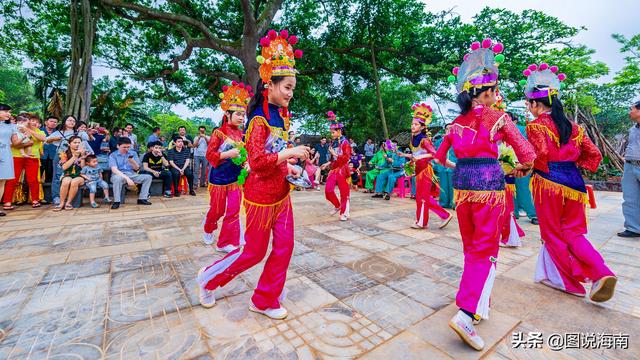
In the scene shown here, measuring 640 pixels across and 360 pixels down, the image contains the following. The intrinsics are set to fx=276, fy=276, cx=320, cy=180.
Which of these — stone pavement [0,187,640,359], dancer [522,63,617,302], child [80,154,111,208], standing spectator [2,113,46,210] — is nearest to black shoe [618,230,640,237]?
stone pavement [0,187,640,359]

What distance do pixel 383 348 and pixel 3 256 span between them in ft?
14.9

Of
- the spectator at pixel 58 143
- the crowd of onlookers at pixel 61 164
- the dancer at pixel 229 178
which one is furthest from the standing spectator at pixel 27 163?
the dancer at pixel 229 178

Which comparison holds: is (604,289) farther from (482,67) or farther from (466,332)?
(482,67)

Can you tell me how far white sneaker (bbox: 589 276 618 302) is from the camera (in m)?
2.17

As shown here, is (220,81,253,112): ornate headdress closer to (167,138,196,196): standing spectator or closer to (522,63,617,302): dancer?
(522,63,617,302): dancer

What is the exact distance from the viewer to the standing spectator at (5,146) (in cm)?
557

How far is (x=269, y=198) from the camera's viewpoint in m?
2.11

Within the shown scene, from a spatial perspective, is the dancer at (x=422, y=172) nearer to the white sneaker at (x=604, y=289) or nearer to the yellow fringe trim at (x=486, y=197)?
the yellow fringe trim at (x=486, y=197)

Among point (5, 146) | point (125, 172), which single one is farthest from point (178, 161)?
point (5, 146)

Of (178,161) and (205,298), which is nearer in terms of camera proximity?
(205,298)

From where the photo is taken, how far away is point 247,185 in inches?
86.5

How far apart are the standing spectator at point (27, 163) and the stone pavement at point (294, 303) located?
2.68 m

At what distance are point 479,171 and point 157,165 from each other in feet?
28.1

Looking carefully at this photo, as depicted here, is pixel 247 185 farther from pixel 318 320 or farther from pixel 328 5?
pixel 328 5
